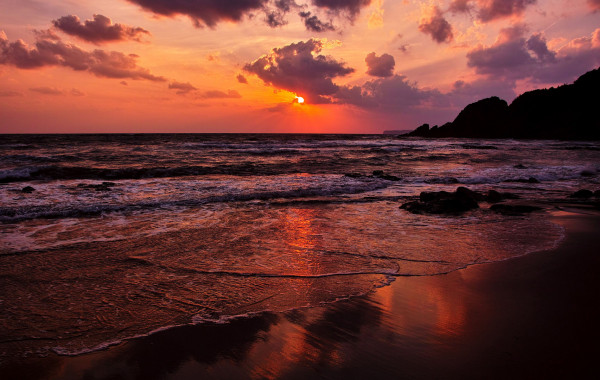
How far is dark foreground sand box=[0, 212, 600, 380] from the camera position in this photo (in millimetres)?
2631

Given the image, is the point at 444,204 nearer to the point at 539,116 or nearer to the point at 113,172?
the point at 113,172

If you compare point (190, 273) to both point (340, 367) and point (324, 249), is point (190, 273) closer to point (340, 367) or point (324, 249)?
point (324, 249)

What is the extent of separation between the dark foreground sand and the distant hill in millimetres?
70573

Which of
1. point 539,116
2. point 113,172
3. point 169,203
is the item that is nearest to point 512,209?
point 169,203

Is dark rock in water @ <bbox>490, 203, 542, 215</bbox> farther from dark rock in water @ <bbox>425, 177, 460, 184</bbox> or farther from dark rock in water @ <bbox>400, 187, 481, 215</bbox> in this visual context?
dark rock in water @ <bbox>425, 177, 460, 184</bbox>

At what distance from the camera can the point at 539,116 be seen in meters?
79.5

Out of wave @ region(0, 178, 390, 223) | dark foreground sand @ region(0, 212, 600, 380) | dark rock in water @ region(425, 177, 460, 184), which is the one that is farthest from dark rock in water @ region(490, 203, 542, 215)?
dark rock in water @ region(425, 177, 460, 184)

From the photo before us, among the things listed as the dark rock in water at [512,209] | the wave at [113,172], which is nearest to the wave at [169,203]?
the dark rock in water at [512,209]

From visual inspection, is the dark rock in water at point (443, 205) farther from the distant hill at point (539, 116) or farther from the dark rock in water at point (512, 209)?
the distant hill at point (539, 116)

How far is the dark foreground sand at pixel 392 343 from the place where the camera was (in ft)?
8.63

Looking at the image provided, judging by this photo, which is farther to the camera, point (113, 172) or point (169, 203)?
point (113, 172)

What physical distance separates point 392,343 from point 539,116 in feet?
311

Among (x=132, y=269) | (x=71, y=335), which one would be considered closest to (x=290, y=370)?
(x=71, y=335)

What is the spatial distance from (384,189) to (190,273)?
9.65 meters
